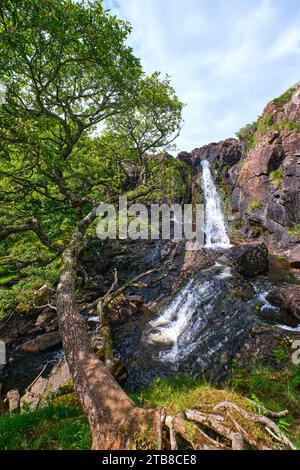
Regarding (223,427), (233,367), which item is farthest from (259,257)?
(223,427)

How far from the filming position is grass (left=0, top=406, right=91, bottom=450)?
325 centimetres

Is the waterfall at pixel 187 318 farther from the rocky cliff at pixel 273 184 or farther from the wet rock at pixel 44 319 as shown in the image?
the rocky cliff at pixel 273 184

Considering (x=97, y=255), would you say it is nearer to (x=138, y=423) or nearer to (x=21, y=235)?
(x=21, y=235)

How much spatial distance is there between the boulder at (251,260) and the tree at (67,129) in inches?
246

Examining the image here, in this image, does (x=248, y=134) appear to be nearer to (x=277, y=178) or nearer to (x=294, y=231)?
(x=277, y=178)

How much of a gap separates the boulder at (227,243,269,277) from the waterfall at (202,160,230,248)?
22.9 ft

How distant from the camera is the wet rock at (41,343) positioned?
9484mm

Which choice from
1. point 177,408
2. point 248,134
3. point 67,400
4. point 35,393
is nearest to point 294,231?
point 248,134

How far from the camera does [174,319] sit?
1066cm

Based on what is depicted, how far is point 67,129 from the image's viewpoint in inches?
321

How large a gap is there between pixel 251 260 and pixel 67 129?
35.2 ft

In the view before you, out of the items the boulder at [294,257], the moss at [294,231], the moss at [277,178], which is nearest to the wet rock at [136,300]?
the boulder at [294,257]

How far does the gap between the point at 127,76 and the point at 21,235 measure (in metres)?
9.56

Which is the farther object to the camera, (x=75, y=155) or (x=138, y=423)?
(x=75, y=155)
